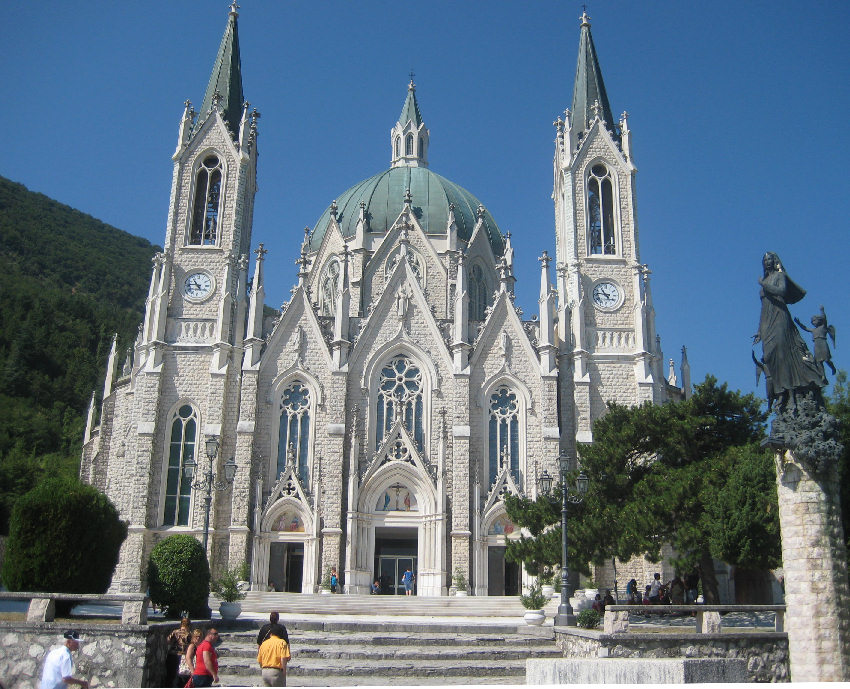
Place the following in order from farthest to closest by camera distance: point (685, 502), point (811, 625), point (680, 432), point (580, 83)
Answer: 1. point (580, 83)
2. point (680, 432)
3. point (685, 502)
4. point (811, 625)

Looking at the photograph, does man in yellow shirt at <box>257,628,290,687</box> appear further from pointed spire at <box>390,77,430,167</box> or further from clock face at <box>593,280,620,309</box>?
pointed spire at <box>390,77,430,167</box>

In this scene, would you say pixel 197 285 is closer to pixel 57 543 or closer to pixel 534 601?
pixel 57 543

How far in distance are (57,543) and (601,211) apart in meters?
29.7

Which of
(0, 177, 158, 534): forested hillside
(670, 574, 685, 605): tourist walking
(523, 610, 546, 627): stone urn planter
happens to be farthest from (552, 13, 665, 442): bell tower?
(0, 177, 158, 534): forested hillside

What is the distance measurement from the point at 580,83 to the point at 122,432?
27.9m

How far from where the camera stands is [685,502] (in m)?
26.3

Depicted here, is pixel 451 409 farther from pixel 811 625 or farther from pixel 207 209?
pixel 811 625

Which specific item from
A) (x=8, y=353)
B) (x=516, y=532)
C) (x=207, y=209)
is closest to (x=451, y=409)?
(x=516, y=532)

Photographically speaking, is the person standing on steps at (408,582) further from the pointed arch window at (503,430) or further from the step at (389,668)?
the step at (389,668)

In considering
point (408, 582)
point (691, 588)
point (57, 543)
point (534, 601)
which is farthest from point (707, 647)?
point (408, 582)

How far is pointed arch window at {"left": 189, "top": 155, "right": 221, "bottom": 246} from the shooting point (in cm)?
4009

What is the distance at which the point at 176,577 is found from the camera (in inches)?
780

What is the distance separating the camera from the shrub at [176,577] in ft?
64.9

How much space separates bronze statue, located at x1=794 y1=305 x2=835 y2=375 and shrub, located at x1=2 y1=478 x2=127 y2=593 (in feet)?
49.0
